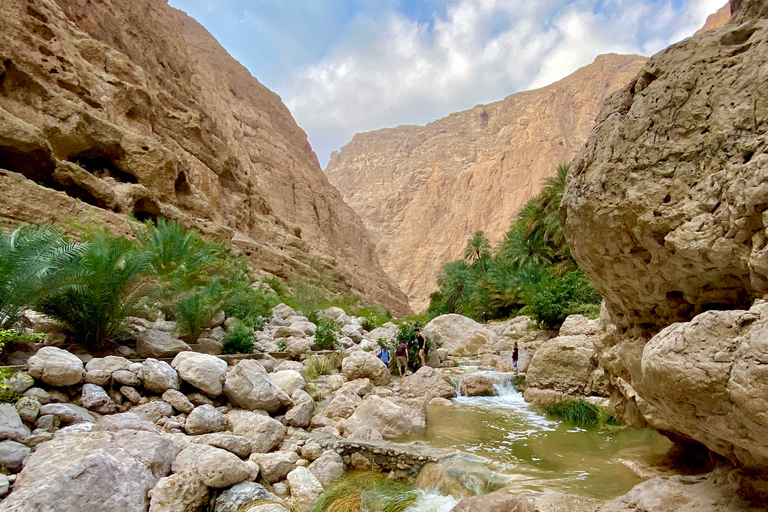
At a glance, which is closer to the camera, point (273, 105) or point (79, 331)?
point (79, 331)

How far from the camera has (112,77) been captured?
19.6 meters

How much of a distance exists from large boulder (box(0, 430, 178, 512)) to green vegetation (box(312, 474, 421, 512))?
4.82 ft

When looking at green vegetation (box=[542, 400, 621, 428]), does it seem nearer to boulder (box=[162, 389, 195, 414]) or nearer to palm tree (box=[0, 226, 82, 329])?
boulder (box=[162, 389, 195, 414])

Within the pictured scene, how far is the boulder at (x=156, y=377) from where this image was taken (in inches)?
204

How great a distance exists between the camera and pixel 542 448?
5703 millimetres

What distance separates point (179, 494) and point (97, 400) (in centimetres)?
207

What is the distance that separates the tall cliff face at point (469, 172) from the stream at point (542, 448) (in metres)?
69.4

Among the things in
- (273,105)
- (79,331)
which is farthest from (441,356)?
(273,105)

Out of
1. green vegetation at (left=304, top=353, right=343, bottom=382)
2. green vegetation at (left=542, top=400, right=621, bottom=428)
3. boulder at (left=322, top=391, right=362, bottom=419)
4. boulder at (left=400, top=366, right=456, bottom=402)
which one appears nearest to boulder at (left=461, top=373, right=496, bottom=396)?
boulder at (left=400, top=366, right=456, bottom=402)

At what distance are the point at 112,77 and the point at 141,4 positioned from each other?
14.6 meters

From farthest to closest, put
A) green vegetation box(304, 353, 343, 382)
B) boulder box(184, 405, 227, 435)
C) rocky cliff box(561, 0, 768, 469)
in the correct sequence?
1. green vegetation box(304, 353, 343, 382)
2. boulder box(184, 405, 227, 435)
3. rocky cliff box(561, 0, 768, 469)

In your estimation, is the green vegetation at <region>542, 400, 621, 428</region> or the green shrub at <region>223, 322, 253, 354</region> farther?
the green shrub at <region>223, 322, 253, 354</region>

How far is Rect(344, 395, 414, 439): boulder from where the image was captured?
607 centimetres

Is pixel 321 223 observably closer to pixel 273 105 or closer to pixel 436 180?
pixel 273 105
